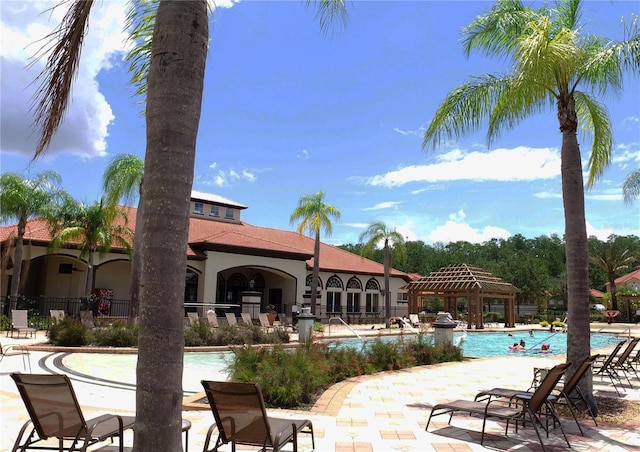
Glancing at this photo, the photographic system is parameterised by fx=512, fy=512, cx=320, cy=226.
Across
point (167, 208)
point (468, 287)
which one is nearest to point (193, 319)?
point (167, 208)

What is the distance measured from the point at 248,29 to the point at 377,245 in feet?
97.1

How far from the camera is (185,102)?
3.43m

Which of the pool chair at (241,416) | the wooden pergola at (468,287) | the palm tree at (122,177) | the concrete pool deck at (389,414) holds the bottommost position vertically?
the concrete pool deck at (389,414)

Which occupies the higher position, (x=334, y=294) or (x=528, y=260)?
(x=528, y=260)

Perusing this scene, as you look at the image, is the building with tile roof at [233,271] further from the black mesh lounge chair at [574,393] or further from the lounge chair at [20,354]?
the black mesh lounge chair at [574,393]

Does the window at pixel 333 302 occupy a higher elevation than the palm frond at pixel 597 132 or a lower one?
lower

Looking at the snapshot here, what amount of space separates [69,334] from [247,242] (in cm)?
1595

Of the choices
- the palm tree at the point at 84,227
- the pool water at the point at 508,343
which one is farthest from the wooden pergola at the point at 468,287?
the palm tree at the point at 84,227

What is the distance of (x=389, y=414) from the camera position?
7406 millimetres

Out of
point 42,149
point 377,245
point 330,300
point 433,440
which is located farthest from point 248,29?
point 330,300

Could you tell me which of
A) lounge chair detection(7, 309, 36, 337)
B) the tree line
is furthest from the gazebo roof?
lounge chair detection(7, 309, 36, 337)

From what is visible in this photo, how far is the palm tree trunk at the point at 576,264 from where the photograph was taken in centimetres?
796

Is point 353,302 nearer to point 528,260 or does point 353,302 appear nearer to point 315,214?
point 315,214

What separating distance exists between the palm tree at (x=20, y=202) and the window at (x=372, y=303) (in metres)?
23.9
